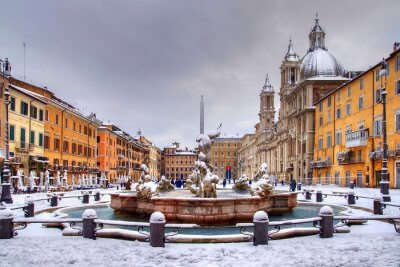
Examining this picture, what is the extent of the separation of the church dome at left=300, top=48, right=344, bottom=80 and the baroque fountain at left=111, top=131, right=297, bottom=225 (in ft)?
187

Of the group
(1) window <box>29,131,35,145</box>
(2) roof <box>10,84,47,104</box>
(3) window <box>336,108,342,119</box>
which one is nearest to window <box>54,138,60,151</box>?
(2) roof <box>10,84,47,104</box>

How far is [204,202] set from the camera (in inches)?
537

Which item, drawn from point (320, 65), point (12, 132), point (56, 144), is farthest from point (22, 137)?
point (320, 65)

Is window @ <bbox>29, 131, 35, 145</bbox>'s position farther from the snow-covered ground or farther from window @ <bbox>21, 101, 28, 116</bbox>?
the snow-covered ground

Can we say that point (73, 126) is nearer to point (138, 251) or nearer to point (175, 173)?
point (138, 251)

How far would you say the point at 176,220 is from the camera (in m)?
14.0

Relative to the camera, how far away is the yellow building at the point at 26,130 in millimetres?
36344

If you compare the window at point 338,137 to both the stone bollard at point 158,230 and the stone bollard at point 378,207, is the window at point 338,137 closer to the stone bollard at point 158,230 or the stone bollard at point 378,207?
the stone bollard at point 378,207

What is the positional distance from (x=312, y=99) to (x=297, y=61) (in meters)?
28.0

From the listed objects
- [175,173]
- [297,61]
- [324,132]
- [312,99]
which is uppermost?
[297,61]

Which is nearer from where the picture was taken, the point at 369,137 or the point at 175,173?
the point at 369,137

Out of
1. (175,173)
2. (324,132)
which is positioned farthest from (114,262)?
(175,173)

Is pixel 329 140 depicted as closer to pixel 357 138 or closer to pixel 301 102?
pixel 357 138

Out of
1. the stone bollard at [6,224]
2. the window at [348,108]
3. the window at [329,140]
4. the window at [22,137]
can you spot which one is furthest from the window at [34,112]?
the window at [329,140]
